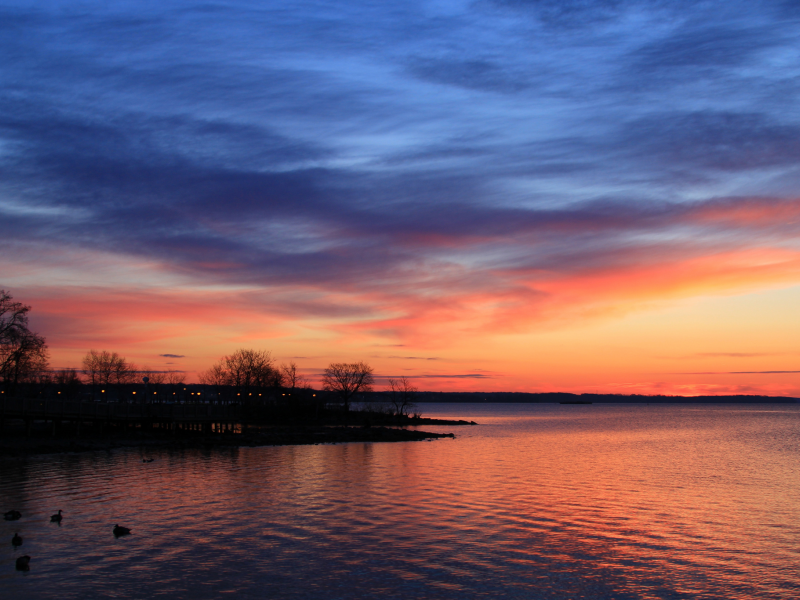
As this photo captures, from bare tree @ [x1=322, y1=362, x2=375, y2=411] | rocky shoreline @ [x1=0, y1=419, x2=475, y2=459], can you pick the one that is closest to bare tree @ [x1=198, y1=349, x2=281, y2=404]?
bare tree @ [x1=322, y1=362, x2=375, y2=411]

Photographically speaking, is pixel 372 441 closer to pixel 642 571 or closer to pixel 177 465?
pixel 177 465

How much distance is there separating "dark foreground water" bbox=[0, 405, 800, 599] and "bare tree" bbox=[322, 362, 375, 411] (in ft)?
270

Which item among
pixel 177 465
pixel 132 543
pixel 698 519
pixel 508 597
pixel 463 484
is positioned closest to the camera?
pixel 508 597

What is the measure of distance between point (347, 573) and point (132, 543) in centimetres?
880

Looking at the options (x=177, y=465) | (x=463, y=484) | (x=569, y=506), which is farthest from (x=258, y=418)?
(x=569, y=506)

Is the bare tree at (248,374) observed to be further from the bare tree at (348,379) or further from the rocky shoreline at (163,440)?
the rocky shoreline at (163,440)

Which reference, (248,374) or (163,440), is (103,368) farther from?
(163,440)

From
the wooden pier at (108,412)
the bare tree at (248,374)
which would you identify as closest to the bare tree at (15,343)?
the wooden pier at (108,412)

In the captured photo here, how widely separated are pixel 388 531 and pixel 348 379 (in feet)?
361

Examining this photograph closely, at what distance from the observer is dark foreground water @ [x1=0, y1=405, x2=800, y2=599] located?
19797 mm

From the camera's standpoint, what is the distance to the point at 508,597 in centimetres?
1872

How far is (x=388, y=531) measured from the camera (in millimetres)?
27109

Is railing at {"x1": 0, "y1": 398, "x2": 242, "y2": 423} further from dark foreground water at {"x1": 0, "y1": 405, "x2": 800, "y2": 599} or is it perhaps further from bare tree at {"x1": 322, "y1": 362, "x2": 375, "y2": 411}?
bare tree at {"x1": 322, "y1": 362, "x2": 375, "y2": 411}

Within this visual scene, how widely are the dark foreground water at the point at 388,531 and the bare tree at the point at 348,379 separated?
82.3 m
